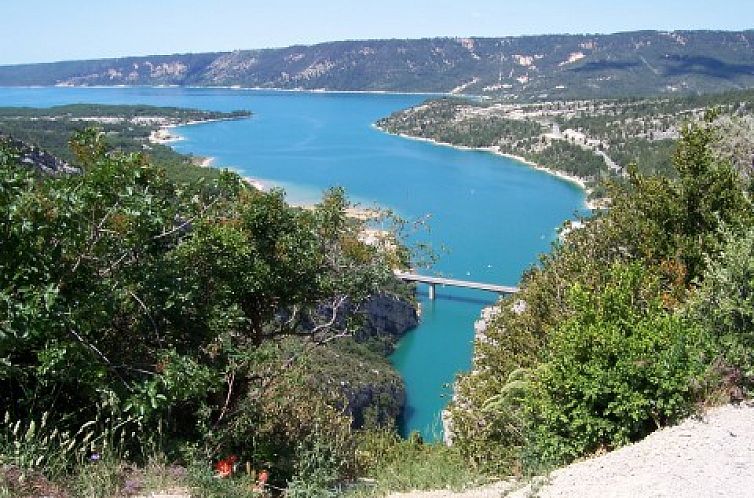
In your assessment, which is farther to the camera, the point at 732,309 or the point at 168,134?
the point at 168,134

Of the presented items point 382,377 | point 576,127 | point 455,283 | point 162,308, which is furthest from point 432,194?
point 162,308

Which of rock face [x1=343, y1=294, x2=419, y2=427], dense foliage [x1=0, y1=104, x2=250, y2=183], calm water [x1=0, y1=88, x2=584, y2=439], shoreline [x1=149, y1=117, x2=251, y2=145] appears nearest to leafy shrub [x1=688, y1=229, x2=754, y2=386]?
calm water [x1=0, y1=88, x2=584, y2=439]

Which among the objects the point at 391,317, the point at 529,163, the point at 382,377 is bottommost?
the point at 391,317

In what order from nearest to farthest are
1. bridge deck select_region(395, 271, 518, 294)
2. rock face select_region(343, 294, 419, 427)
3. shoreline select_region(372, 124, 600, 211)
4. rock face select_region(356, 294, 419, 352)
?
rock face select_region(343, 294, 419, 427)
rock face select_region(356, 294, 419, 352)
bridge deck select_region(395, 271, 518, 294)
shoreline select_region(372, 124, 600, 211)

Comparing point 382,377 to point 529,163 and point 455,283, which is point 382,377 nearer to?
point 455,283

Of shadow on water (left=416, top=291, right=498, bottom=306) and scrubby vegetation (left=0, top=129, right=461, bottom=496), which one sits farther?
shadow on water (left=416, top=291, right=498, bottom=306)

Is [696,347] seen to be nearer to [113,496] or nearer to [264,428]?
[264,428]

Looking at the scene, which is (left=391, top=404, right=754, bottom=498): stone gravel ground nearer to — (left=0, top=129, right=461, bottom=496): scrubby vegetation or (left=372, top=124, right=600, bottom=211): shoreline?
(left=0, top=129, right=461, bottom=496): scrubby vegetation
